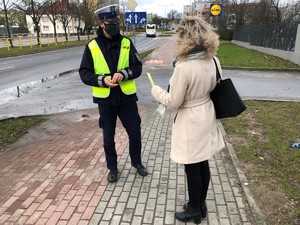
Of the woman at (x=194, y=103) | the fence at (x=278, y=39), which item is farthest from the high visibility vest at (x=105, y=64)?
the fence at (x=278, y=39)

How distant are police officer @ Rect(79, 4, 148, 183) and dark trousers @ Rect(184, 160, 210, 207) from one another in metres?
1.14

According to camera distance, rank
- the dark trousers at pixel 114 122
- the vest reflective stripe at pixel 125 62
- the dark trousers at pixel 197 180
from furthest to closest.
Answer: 1. the dark trousers at pixel 114 122
2. the vest reflective stripe at pixel 125 62
3. the dark trousers at pixel 197 180

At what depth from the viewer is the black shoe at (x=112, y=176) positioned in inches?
152

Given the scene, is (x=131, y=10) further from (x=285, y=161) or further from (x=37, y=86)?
(x=285, y=161)

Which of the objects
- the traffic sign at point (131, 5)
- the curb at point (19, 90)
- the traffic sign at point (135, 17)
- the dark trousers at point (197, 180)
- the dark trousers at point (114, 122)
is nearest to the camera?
the dark trousers at point (197, 180)

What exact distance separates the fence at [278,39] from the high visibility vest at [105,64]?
534 inches

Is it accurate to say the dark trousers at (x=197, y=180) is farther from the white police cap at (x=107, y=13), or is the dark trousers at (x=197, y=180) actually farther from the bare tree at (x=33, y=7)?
the bare tree at (x=33, y=7)

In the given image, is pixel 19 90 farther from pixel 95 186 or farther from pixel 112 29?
pixel 112 29

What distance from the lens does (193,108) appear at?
2.70 meters

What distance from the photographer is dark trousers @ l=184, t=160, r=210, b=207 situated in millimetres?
2877

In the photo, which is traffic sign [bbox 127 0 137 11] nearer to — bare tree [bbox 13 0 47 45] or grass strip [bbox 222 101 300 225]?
grass strip [bbox 222 101 300 225]

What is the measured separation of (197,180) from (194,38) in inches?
50.8

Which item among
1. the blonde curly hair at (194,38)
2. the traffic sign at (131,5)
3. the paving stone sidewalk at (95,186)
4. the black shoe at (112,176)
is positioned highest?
the traffic sign at (131,5)

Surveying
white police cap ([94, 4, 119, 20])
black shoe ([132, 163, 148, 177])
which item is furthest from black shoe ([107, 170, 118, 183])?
white police cap ([94, 4, 119, 20])
